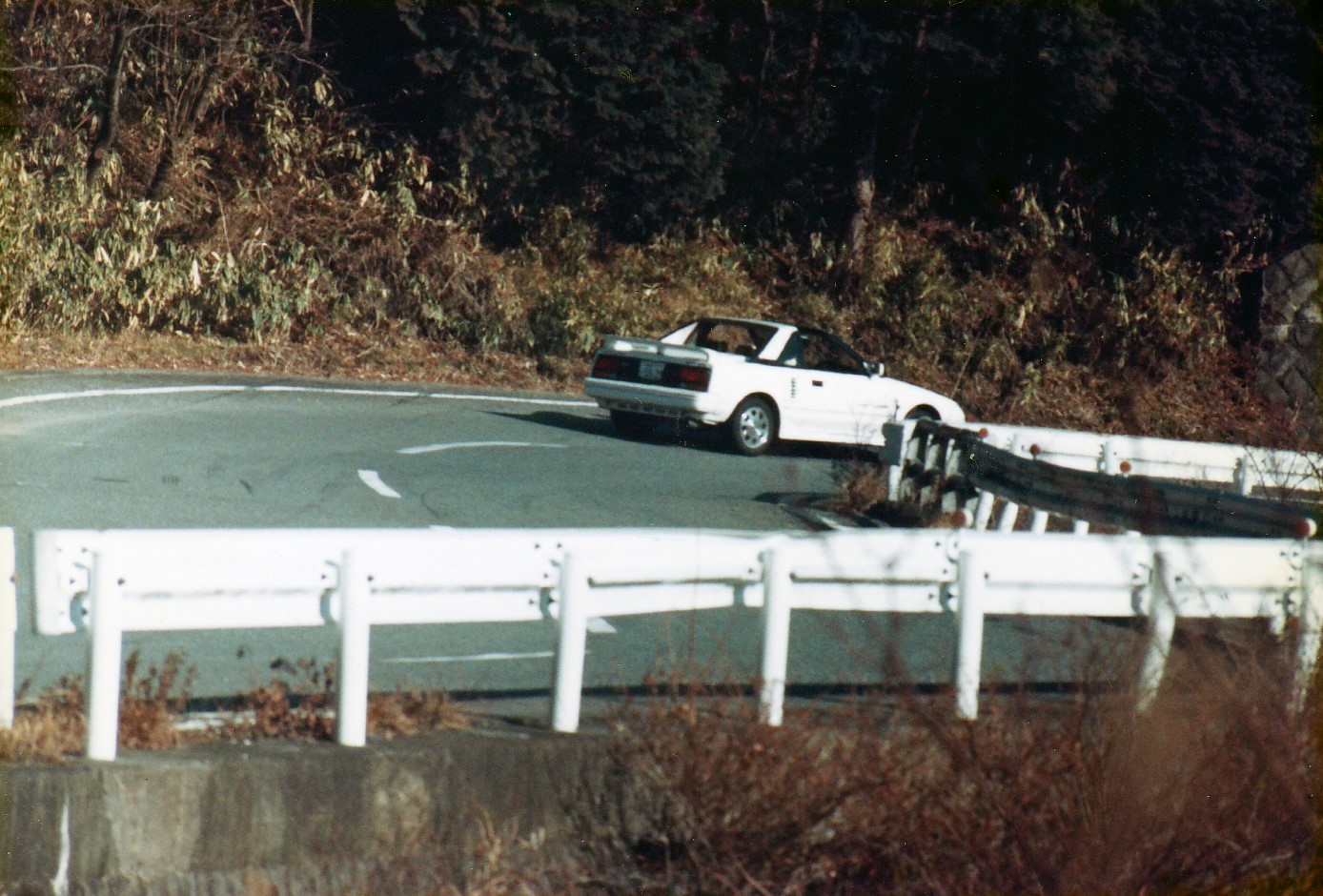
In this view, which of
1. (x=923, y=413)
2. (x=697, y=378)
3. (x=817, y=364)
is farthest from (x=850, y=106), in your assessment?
(x=697, y=378)

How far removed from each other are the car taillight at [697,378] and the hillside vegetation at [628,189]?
7192 mm

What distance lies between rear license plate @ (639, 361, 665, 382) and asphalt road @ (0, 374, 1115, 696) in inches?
29.2

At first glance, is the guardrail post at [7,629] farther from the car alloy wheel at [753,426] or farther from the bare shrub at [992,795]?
the car alloy wheel at [753,426]

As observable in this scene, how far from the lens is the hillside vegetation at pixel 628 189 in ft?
82.3

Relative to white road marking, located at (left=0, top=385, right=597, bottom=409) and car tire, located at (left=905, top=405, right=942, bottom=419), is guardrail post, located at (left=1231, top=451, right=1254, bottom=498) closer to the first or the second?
car tire, located at (left=905, top=405, right=942, bottom=419)

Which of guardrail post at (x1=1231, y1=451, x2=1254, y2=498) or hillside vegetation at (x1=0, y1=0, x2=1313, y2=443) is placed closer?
guardrail post at (x1=1231, y1=451, x2=1254, y2=498)

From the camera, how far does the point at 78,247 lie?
72.9 ft

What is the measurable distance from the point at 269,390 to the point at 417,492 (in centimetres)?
711

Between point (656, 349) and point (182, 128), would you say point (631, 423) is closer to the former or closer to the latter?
point (656, 349)

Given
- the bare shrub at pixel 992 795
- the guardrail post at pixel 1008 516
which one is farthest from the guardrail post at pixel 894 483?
the bare shrub at pixel 992 795

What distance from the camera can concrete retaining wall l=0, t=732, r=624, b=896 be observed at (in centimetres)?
461

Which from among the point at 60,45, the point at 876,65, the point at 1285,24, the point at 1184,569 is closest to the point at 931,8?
the point at 876,65

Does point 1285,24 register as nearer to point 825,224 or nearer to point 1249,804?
point 825,224

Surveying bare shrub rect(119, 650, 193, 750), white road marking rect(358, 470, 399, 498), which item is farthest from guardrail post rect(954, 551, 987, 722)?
white road marking rect(358, 470, 399, 498)
